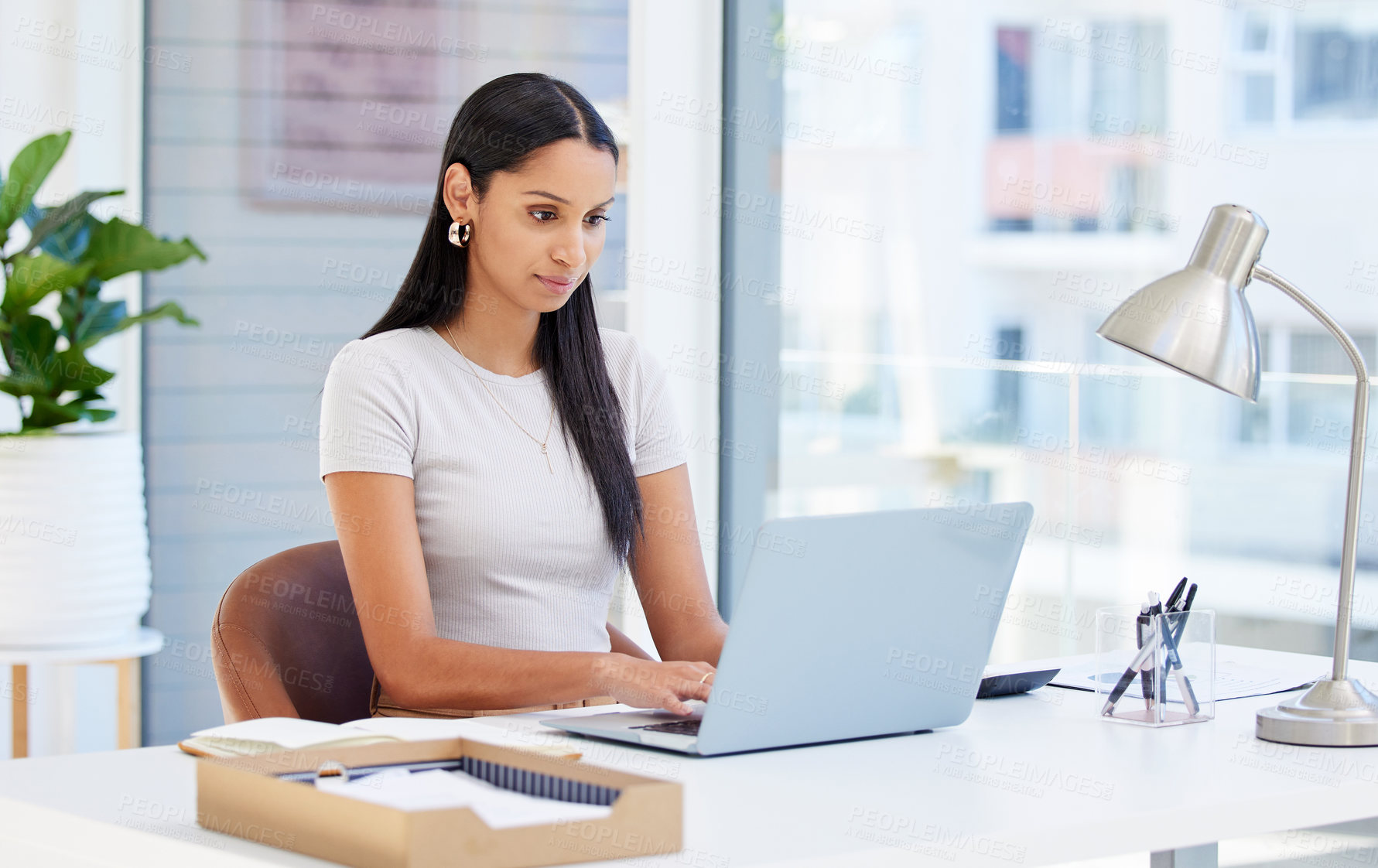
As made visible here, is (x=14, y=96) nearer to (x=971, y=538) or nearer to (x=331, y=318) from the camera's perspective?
(x=331, y=318)

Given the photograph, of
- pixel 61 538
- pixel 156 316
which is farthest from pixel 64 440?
pixel 156 316

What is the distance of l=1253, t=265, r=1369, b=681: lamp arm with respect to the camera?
136cm

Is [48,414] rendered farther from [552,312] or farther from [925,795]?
[925,795]

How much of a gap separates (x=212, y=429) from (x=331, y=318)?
405 millimetres

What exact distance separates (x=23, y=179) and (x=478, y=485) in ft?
5.18

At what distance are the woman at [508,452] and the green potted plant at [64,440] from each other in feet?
4.22

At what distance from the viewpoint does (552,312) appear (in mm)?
1896

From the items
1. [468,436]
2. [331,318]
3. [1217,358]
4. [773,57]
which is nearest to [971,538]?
[1217,358]

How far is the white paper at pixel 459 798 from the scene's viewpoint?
857 millimetres

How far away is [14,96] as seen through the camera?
3287 millimetres

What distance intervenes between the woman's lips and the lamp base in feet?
2.99
